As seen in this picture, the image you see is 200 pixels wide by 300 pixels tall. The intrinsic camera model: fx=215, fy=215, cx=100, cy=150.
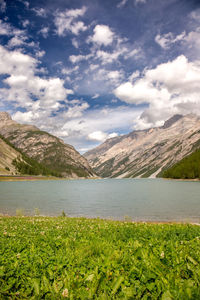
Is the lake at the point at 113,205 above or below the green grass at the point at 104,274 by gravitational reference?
below

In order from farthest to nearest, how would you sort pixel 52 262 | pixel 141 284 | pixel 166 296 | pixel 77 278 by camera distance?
pixel 52 262 < pixel 77 278 < pixel 141 284 < pixel 166 296

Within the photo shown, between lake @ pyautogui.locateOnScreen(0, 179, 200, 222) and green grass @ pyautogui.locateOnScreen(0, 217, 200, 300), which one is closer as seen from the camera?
green grass @ pyautogui.locateOnScreen(0, 217, 200, 300)

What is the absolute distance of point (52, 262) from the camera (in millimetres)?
7074

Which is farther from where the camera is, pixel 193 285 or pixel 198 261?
pixel 198 261

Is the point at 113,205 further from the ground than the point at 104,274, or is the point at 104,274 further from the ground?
the point at 104,274

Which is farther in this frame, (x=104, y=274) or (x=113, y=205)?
(x=113, y=205)

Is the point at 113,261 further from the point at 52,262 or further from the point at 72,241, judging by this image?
the point at 72,241

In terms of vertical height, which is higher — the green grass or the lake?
the green grass

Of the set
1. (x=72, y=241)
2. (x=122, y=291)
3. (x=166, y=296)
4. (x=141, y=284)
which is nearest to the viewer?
(x=166, y=296)

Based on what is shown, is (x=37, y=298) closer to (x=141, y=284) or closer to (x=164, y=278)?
(x=141, y=284)

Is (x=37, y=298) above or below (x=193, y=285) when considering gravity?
below

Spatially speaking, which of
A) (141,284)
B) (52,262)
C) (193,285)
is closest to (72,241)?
(52,262)

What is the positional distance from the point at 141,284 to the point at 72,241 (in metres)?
5.47

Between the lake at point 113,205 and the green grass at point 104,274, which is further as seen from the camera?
the lake at point 113,205
